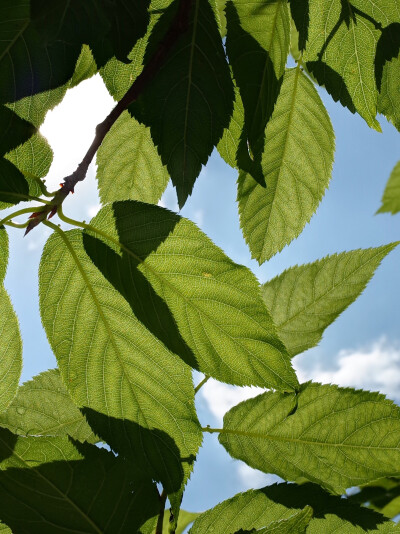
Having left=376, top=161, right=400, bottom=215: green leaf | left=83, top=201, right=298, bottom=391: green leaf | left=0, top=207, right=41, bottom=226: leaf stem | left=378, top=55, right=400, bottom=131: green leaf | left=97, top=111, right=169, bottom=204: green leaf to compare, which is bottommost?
left=83, top=201, right=298, bottom=391: green leaf

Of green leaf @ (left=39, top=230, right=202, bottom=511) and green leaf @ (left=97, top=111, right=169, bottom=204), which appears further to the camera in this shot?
green leaf @ (left=97, top=111, right=169, bottom=204)

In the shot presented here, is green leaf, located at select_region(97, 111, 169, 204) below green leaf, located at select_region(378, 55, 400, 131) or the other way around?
below

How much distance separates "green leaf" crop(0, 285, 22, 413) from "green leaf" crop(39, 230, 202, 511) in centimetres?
9

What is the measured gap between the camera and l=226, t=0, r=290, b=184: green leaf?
86 cm

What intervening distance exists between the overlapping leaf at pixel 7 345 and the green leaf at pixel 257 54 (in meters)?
0.40

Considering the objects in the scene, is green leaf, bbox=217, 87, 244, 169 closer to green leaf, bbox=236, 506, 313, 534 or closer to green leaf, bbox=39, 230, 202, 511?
green leaf, bbox=39, 230, 202, 511

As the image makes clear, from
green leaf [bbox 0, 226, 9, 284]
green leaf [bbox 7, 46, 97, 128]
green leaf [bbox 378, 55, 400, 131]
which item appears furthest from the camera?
green leaf [bbox 378, 55, 400, 131]

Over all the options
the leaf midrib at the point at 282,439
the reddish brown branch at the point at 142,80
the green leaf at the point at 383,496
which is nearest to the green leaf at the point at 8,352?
the reddish brown branch at the point at 142,80

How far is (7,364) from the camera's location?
0.92 meters

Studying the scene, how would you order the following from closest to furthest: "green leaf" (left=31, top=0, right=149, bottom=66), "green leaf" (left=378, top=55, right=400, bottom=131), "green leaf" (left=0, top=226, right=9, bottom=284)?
"green leaf" (left=31, top=0, right=149, bottom=66) → "green leaf" (left=0, top=226, right=9, bottom=284) → "green leaf" (left=378, top=55, right=400, bottom=131)

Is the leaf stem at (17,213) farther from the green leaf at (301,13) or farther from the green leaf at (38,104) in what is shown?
the green leaf at (301,13)

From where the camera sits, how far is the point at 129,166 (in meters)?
1.09

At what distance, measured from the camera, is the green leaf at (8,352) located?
0.91 m

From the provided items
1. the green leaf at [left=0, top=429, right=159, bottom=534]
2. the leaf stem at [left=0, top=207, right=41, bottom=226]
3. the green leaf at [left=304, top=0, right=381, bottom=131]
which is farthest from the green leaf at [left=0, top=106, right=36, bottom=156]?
the green leaf at [left=304, top=0, right=381, bottom=131]
